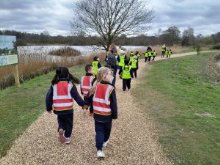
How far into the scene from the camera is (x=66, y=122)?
21.4 feet

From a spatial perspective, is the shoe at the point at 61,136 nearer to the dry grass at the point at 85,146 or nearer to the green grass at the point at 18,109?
the dry grass at the point at 85,146

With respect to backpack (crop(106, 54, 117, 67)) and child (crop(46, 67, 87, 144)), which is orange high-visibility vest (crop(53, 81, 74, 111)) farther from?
backpack (crop(106, 54, 117, 67))

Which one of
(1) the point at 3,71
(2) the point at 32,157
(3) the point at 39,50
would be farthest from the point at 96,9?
(2) the point at 32,157

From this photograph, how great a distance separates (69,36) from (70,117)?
2809cm

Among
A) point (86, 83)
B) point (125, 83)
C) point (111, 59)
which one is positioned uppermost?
point (111, 59)

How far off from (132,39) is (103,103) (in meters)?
35.2

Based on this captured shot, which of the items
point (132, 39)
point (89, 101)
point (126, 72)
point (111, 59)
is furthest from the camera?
point (132, 39)

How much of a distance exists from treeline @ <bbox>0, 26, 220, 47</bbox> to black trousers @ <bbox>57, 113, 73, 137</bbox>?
414 inches

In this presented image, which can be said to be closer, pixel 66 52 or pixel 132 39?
pixel 66 52

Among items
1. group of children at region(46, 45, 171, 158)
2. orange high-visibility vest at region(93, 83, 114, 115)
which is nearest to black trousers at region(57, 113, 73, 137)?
group of children at region(46, 45, 171, 158)

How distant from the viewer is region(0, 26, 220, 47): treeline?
33500 millimetres

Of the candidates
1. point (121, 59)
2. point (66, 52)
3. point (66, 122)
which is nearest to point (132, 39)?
point (66, 52)

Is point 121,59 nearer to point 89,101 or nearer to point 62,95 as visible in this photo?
point 62,95

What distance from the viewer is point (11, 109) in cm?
1027
